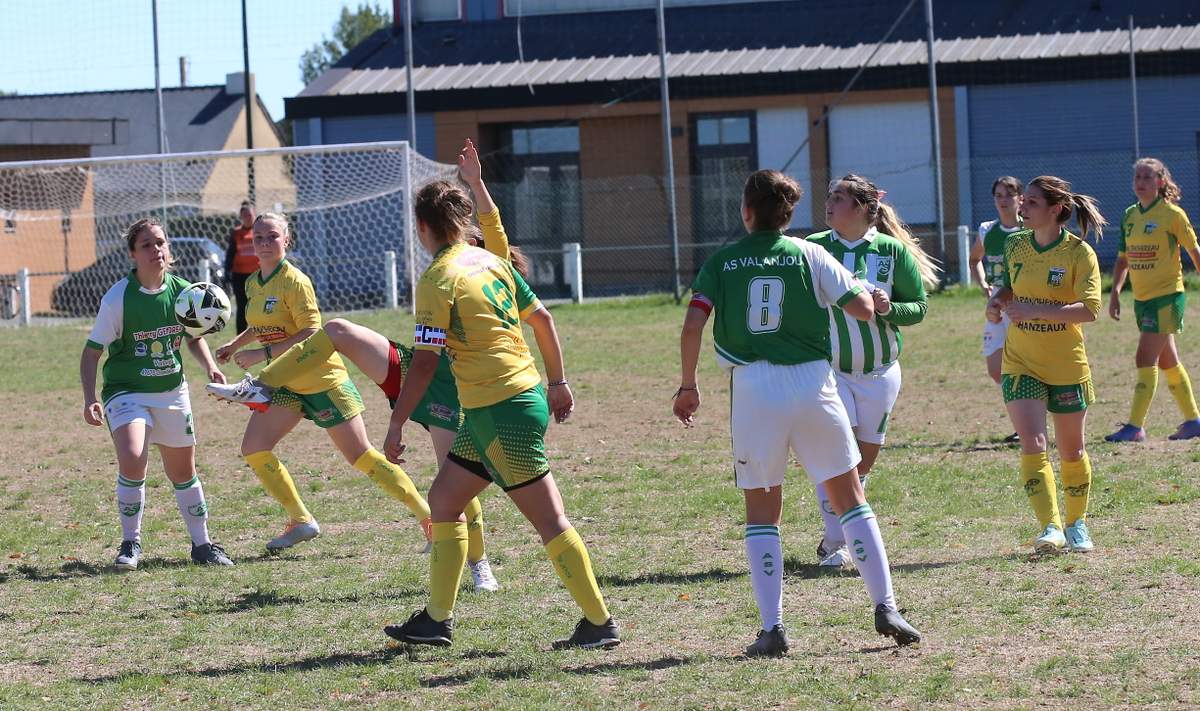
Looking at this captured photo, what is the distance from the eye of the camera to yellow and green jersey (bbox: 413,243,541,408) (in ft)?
17.0

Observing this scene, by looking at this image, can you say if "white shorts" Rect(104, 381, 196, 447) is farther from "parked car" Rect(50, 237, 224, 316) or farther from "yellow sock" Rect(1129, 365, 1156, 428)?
"parked car" Rect(50, 237, 224, 316)

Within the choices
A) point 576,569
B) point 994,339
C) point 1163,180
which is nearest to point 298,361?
point 576,569

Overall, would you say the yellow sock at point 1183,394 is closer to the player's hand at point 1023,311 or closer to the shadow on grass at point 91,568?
the player's hand at point 1023,311

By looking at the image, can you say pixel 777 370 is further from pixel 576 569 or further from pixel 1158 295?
pixel 1158 295

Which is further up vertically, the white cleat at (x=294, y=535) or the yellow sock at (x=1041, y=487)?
the yellow sock at (x=1041, y=487)

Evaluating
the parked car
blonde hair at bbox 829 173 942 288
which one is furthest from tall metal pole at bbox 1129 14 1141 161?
blonde hair at bbox 829 173 942 288

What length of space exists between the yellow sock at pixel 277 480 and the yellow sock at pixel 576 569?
2.62 meters

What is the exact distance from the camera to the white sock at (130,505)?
24.3ft

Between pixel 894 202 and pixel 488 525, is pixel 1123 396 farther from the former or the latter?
pixel 894 202

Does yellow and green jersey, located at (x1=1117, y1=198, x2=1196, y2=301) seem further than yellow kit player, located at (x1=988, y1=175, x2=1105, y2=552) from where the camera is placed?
Yes

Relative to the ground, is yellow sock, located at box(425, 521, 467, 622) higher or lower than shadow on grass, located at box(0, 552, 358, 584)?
higher

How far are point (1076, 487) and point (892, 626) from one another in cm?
210

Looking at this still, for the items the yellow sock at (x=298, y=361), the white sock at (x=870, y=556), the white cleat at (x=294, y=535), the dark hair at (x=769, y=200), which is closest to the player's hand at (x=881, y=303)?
the dark hair at (x=769, y=200)

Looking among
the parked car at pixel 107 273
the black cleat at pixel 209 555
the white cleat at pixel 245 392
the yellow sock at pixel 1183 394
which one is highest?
the parked car at pixel 107 273
